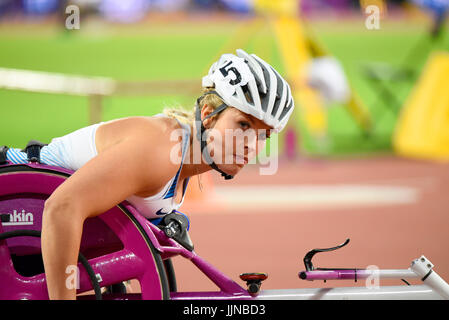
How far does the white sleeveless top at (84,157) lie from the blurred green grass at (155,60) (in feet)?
22.3

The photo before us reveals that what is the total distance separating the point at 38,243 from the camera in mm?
2830

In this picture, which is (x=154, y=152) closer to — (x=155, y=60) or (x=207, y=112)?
(x=207, y=112)

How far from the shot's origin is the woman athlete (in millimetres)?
2572

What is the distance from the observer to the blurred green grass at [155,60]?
1238 centimetres

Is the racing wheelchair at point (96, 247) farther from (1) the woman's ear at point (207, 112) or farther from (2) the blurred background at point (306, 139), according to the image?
(2) the blurred background at point (306, 139)

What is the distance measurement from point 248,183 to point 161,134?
254 inches

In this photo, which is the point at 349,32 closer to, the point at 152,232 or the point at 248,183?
the point at 248,183

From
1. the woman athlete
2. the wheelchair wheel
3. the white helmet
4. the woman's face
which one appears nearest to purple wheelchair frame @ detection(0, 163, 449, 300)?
the wheelchair wheel

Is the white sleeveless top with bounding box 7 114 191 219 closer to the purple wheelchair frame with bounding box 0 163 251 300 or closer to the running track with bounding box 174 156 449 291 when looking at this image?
the purple wheelchair frame with bounding box 0 163 251 300

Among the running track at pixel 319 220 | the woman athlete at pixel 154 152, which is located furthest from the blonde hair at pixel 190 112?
the running track at pixel 319 220

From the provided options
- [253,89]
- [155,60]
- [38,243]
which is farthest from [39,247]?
[155,60]

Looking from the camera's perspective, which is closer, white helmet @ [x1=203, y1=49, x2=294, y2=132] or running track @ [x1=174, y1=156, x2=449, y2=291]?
white helmet @ [x1=203, y1=49, x2=294, y2=132]

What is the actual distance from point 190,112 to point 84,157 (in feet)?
1.74
